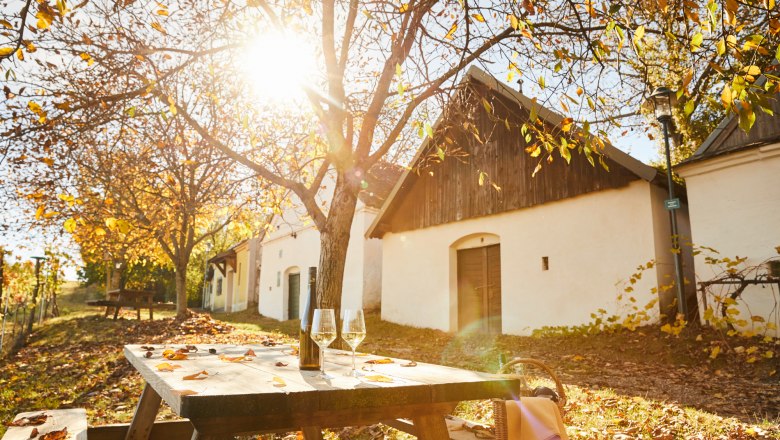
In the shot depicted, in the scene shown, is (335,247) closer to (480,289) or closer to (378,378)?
(378,378)


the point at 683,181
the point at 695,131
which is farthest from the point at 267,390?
the point at 695,131

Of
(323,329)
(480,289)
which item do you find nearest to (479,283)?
(480,289)

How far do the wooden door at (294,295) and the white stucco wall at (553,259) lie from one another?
7.19 meters

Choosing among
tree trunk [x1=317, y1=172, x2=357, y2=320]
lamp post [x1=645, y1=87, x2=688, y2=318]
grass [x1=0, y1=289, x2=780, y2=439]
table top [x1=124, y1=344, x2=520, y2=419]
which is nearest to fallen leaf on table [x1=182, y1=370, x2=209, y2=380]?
table top [x1=124, y1=344, x2=520, y2=419]

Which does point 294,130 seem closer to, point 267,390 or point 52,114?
point 52,114

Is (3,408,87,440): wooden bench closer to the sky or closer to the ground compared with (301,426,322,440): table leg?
closer to the ground

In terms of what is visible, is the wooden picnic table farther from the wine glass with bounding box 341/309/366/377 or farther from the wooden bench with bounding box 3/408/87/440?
the wooden bench with bounding box 3/408/87/440

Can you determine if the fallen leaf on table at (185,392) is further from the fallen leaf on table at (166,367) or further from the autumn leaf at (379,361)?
the autumn leaf at (379,361)

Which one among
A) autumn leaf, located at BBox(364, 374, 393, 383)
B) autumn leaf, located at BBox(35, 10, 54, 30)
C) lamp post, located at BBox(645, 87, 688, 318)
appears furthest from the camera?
lamp post, located at BBox(645, 87, 688, 318)

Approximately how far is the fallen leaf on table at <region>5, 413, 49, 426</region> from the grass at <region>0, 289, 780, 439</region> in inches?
53.0

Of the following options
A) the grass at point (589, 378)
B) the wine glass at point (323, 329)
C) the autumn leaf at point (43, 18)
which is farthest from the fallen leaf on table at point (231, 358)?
the autumn leaf at point (43, 18)

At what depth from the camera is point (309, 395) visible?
1.60m

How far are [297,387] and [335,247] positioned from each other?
4.30 meters

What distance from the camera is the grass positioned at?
3965 mm
